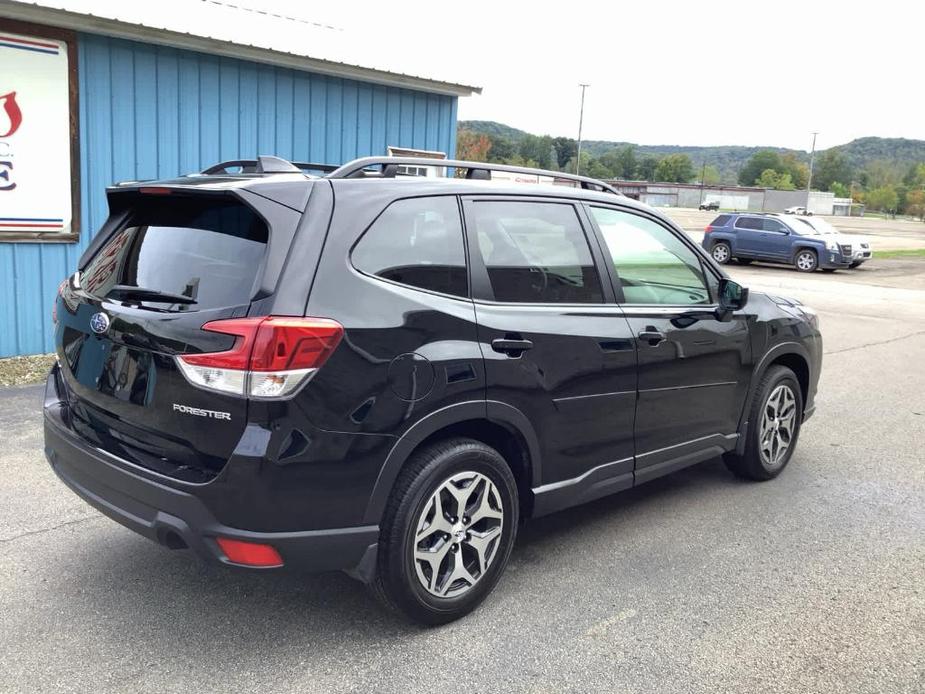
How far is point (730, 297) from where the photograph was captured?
4703mm

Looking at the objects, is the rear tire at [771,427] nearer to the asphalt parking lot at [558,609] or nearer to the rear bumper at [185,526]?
A: the asphalt parking lot at [558,609]

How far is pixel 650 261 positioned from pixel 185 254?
7.95 ft

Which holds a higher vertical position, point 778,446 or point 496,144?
point 496,144

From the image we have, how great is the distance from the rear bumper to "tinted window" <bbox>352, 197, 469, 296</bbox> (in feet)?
3.16

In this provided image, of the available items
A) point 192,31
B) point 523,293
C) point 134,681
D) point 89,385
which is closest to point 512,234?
point 523,293

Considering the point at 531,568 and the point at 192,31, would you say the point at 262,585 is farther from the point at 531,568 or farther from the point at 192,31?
the point at 192,31

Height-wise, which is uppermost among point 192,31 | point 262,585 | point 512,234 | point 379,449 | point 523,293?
point 192,31

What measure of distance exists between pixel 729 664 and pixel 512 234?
6.37 ft

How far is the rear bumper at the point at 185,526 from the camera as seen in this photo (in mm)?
2850

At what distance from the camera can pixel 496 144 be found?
111 meters

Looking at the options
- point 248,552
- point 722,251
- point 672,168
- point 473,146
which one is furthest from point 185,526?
point 672,168

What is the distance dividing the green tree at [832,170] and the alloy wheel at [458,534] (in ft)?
553

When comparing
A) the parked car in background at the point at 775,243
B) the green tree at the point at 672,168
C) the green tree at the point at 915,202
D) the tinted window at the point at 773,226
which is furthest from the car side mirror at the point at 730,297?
the green tree at the point at 672,168

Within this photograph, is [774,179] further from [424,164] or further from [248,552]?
[248,552]
